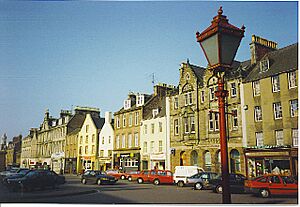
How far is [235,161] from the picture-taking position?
25312mm

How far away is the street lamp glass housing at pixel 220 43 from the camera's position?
4.90 meters

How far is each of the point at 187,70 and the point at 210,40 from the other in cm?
2662

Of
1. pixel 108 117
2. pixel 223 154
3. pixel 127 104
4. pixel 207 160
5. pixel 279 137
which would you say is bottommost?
pixel 207 160

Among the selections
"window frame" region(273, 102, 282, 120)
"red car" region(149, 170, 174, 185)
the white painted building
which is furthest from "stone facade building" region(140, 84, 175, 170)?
"window frame" region(273, 102, 282, 120)

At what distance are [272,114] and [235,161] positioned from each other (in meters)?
4.96

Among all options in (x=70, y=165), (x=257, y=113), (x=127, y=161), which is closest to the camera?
(x=257, y=113)

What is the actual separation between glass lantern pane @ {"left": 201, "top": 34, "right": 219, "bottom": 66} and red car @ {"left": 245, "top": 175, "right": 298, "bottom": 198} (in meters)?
12.1

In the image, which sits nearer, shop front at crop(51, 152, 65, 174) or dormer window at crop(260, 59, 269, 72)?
dormer window at crop(260, 59, 269, 72)

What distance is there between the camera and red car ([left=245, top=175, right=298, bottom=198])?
15000 millimetres

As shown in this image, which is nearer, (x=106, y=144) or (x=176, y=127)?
(x=176, y=127)

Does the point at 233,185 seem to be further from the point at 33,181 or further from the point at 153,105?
the point at 153,105

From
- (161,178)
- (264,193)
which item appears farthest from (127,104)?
(264,193)

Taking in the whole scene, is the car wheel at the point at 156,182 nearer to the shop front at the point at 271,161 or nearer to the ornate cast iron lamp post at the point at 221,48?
the shop front at the point at 271,161

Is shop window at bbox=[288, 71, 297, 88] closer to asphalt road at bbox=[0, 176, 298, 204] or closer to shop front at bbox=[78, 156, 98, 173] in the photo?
asphalt road at bbox=[0, 176, 298, 204]
